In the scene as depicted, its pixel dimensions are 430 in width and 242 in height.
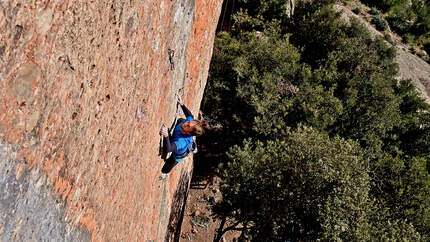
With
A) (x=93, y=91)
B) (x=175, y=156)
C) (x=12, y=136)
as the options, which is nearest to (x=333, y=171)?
(x=175, y=156)

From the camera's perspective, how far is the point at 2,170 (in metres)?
2.62

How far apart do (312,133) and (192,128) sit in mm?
6574

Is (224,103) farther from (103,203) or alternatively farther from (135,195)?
(103,203)

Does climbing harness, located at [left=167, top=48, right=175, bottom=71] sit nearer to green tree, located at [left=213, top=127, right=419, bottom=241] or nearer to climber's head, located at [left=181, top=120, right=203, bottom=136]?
climber's head, located at [left=181, top=120, right=203, bottom=136]

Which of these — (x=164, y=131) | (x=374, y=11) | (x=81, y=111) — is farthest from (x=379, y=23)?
(x=81, y=111)

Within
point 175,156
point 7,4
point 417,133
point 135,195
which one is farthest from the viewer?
point 417,133

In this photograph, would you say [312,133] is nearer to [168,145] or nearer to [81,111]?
[168,145]

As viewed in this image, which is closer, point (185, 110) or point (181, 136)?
point (181, 136)

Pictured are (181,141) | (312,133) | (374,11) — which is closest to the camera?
(181,141)

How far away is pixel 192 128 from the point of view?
713 centimetres

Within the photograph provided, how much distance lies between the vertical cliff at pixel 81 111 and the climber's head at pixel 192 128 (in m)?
0.63

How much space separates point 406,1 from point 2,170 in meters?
44.1

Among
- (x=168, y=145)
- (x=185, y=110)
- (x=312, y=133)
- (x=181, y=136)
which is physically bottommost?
(x=312, y=133)

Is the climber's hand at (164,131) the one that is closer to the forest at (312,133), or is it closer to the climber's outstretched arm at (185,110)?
the climber's outstretched arm at (185,110)
